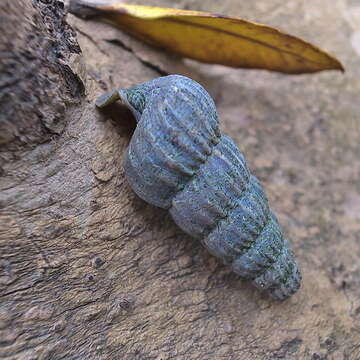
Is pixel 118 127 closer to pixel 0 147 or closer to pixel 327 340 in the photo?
pixel 0 147

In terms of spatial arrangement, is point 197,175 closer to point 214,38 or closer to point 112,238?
point 112,238

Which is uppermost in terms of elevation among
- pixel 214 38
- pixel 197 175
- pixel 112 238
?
pixel 214 38

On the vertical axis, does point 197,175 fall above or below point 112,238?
above

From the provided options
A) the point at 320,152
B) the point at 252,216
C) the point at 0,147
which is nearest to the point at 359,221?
the point at 320,152

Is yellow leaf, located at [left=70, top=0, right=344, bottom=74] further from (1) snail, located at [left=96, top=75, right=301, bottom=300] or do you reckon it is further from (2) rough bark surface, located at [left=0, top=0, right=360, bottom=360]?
(1) snail, located at [left=96, top=75, right=301, bottom=300]

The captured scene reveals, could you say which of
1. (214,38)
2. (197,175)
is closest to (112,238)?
(197,175)

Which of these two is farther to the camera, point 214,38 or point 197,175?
point 214,38

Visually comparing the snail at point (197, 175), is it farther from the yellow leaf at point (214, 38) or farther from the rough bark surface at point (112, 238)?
the yellow leaf at point (214, 38)
